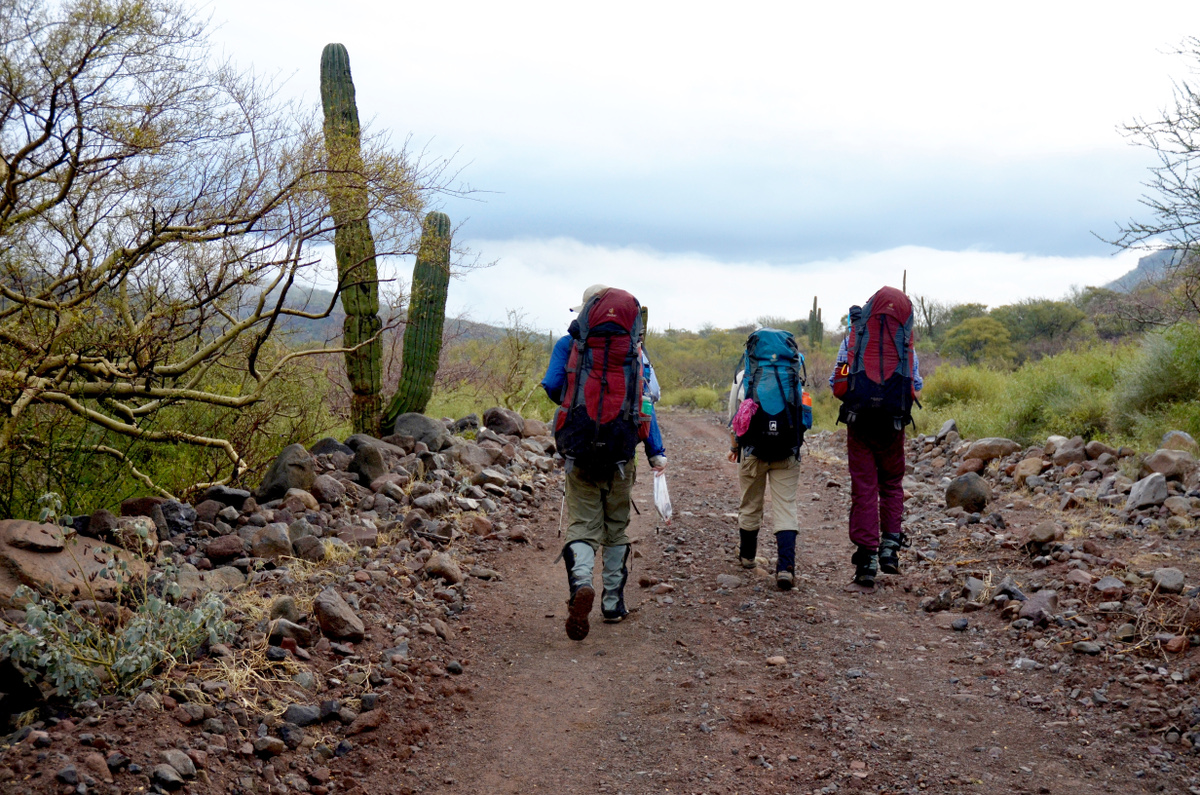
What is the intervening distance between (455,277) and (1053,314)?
29.2m

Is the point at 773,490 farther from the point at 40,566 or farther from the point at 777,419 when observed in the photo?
the point at 40,566

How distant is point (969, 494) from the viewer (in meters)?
8.68

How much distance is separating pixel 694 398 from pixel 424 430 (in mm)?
23742

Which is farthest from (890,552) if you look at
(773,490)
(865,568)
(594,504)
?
(594,504)

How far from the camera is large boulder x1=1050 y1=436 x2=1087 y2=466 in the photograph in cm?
973

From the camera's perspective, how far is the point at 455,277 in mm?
11266

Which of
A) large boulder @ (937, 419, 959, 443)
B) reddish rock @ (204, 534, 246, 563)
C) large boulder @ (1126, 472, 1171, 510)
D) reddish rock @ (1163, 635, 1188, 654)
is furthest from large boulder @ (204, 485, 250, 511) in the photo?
large boulder @ (937, 419, 959, 443)

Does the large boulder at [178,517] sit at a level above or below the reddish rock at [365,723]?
above

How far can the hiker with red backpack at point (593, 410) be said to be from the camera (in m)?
5.32

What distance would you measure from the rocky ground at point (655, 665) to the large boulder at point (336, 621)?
0.02 m

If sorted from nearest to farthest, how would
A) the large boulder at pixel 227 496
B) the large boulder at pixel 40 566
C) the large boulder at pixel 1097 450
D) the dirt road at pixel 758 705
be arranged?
1. the dirt road at pixel 758 705
2. the large boulder at pixel 40 566
3. the large boulder at pixel 227 496
4. the large boulder at pixel 1097 450

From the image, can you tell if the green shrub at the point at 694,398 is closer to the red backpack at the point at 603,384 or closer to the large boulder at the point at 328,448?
the large boulder at the point at 328,448

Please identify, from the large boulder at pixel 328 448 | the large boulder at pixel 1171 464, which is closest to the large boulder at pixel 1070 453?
the large boulder at pixel 1171 464

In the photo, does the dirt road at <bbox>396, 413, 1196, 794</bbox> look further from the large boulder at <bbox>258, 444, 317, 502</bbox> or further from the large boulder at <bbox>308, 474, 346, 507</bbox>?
the large boulder at <bbox>258, 444, 317, 502</bbox>
